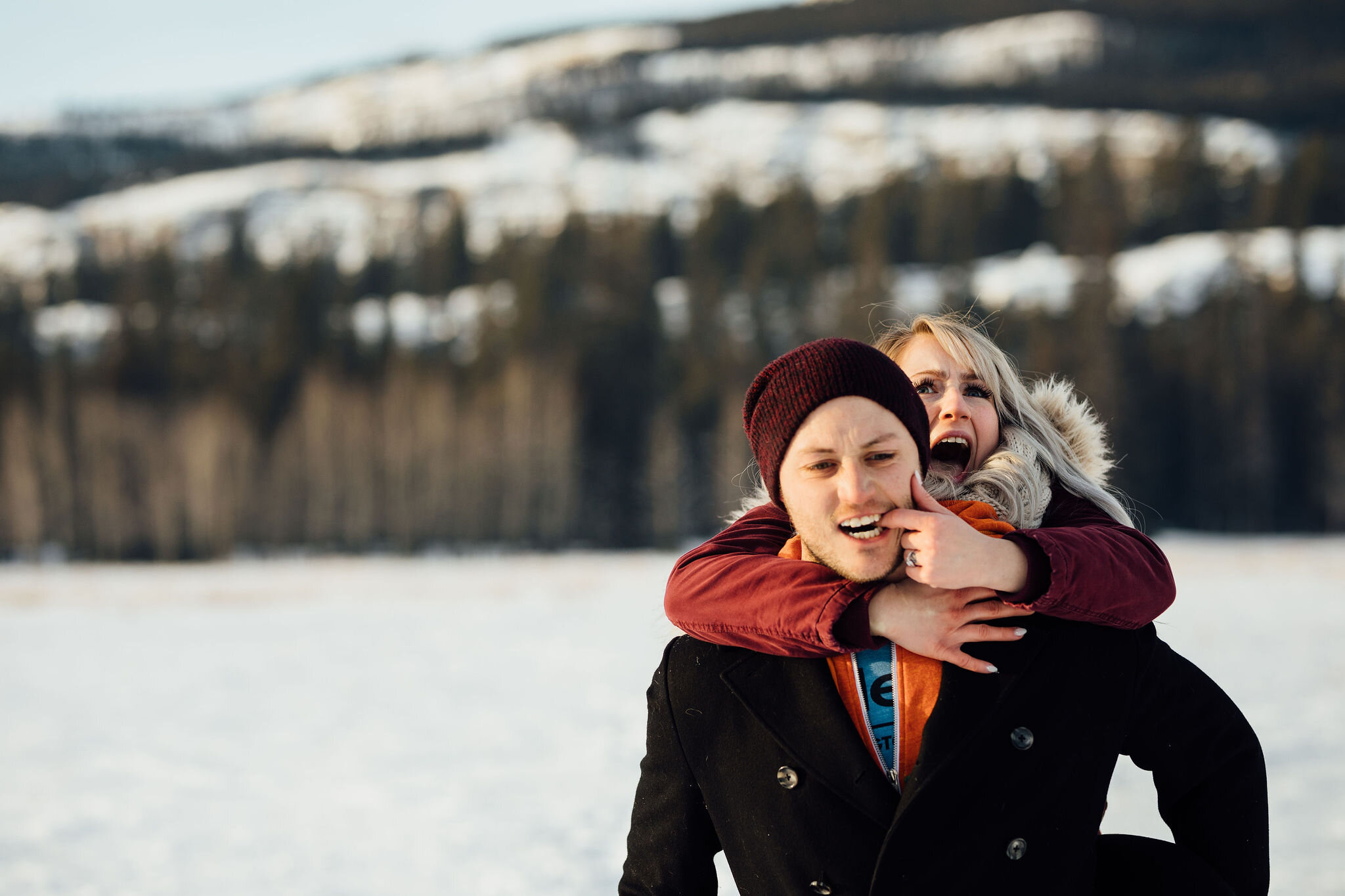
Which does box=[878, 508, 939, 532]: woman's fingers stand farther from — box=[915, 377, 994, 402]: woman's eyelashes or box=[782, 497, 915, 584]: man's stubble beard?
box=[915, 377, 994, 402]: woman's eyelashes

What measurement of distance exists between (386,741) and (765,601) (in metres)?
7.98

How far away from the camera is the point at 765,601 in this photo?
79.3 inches

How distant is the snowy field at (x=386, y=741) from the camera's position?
6.23m

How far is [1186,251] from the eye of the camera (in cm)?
5041

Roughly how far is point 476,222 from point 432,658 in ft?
263

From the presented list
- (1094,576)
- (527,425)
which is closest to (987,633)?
(1094,576)

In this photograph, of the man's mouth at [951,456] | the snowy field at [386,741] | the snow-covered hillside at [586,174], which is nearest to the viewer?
the man's mouth at [951,456]

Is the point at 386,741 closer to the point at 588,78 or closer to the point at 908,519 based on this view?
the point at 908,519

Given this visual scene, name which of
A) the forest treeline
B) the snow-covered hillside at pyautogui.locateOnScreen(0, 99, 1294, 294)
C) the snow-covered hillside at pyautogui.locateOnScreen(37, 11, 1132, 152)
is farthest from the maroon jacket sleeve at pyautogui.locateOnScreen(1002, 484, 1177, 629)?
the snow-covered hillside at pyautogui.locateOnScreen(37, 11, 1132, 152)

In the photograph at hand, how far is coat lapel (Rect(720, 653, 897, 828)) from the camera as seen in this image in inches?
78.5

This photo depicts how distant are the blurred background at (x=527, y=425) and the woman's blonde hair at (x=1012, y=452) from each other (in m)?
0.68

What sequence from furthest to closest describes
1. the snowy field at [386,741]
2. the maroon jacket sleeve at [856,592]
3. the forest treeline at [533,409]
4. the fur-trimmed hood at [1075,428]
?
the forest treeline at [533,409] < the snowy field at [386,741] < the fur-trimmed hood at [1075,428] < the maroon jacket sleeve at [856,592]

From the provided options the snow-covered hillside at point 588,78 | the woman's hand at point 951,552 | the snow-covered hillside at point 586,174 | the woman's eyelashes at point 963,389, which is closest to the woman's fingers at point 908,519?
the woman's hand at point 951,552

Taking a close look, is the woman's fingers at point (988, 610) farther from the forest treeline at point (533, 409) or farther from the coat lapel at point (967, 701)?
the forest treeline at point (533, 409)
